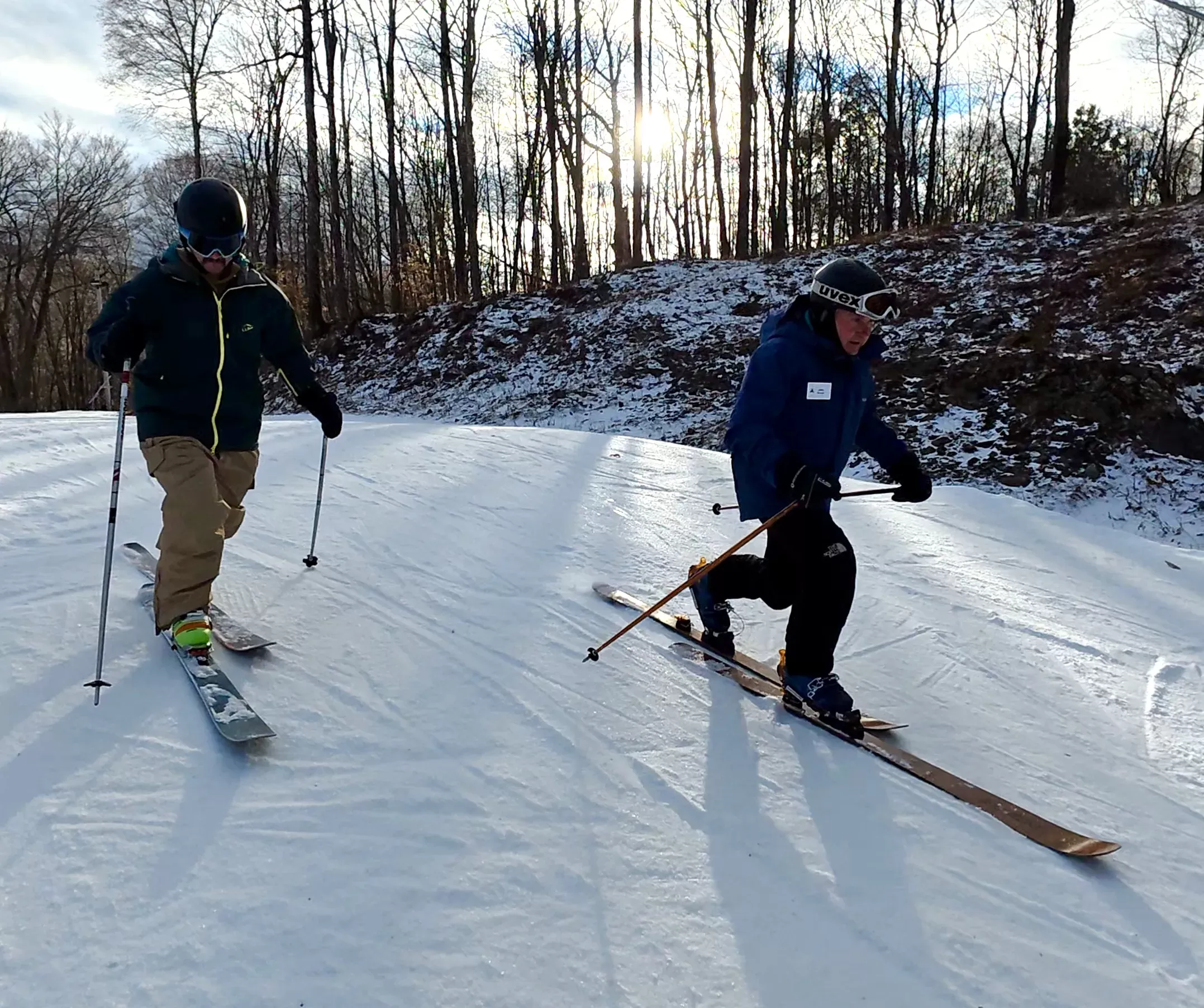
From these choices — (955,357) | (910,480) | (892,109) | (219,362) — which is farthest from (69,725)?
(892,109)

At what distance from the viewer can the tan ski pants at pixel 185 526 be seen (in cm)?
333

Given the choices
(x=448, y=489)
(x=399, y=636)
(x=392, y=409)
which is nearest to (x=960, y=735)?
(x=399, y=636)

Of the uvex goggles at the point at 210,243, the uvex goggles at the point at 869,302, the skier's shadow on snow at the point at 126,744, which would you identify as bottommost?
the skier's shadow on snow at the point at 126,744

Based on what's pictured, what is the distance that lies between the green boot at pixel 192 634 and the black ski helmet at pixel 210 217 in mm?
1425

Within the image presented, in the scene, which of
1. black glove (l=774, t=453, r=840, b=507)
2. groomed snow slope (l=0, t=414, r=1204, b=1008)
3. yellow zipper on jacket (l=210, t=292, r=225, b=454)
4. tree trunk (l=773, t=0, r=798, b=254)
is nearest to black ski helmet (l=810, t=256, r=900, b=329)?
black glove (l=774, t=453, r=840, b=507)

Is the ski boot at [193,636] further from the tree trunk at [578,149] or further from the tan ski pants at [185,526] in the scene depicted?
the tree trunk at [578,149]

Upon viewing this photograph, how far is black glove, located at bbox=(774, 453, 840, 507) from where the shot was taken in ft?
9.87

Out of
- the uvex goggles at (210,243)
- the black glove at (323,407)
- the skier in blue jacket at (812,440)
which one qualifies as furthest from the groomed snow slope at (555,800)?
the uvex goggles at (210,243)

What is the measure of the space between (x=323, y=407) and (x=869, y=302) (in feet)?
8.19

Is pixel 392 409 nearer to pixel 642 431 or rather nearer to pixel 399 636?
pixel 642 431

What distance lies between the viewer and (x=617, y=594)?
445 cm

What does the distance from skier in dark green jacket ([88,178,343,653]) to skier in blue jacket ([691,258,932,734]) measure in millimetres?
2075

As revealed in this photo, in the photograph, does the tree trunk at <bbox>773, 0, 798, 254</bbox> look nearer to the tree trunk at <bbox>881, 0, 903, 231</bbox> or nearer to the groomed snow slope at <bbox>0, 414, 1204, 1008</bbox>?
the tree trunk at <bbox>881, 0, 903, 231</bbox>

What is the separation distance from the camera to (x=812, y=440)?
329 centimetres
